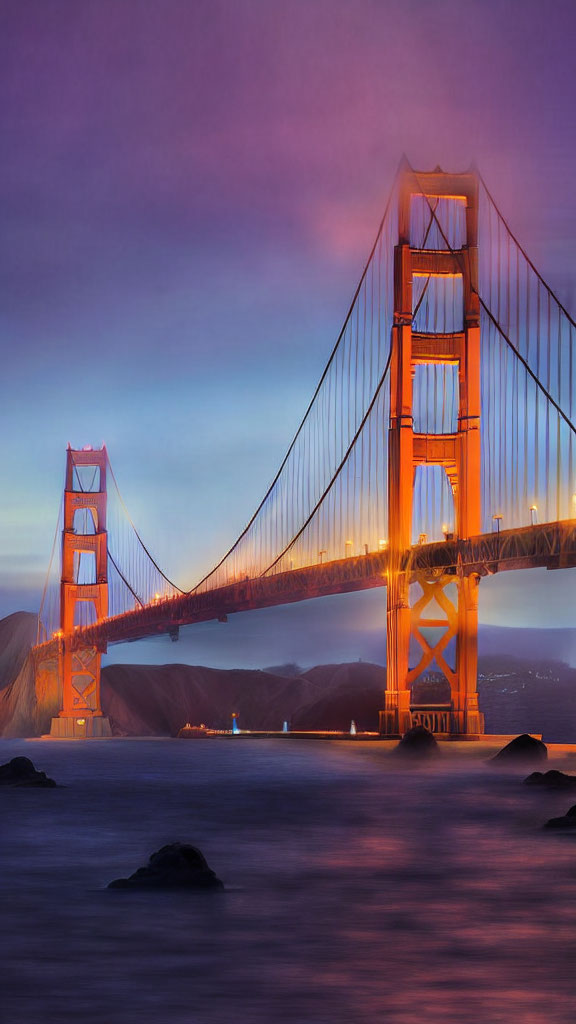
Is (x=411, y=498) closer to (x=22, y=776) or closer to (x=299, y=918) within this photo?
(x=22, y=776)

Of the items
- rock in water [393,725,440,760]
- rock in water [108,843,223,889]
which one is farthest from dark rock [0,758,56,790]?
rock in water [108,843,223,889]

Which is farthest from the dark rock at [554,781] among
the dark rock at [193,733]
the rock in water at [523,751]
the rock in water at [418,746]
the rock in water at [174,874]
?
the dark rock at [193,733]

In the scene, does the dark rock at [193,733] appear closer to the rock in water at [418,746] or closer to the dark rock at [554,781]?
the rock in water at [418,746]

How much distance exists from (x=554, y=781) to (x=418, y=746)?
40.8 ft

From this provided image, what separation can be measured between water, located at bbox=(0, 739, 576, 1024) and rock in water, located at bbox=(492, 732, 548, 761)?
1248 centimetres

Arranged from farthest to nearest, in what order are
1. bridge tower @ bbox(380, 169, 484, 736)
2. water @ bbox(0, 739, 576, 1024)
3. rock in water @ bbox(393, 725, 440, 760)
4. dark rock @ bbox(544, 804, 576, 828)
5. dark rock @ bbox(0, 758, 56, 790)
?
bridge tower @ bbox(380, 169, 484, 736)
rock in water @ bbox(393, 725, 440, 760)
dark rock @ bbox(0, 758, 56, 790)
dark rock @ bbox(544, 804, 576, 828)
water @ bbox(0, 739, 576, 1024)

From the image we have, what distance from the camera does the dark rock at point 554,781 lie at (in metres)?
27.6

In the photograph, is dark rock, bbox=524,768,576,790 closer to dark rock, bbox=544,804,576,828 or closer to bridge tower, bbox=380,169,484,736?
dark rock, bbox=544,804,576,828

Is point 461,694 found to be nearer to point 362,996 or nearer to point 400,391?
point 400,391

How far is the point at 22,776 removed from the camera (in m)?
31.8

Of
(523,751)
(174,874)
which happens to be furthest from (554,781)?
(174,874)

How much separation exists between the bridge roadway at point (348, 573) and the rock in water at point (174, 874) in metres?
26.6

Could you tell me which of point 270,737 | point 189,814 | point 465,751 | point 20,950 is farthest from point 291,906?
point 270,737

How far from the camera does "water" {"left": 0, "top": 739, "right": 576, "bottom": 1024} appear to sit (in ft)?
27.7
